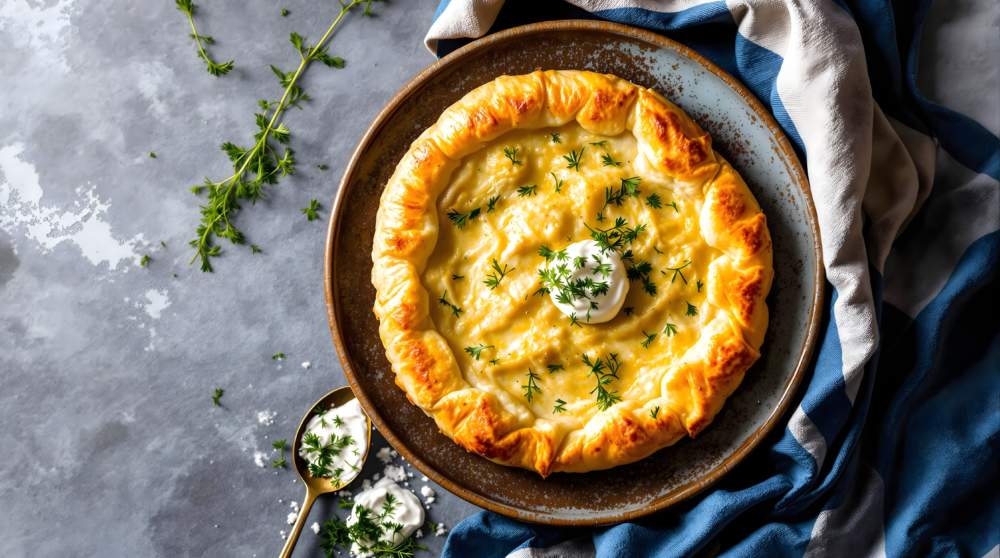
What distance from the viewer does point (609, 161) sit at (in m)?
3.83

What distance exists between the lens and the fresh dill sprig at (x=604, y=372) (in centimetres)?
377

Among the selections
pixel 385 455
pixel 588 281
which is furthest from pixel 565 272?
pixel 385 455

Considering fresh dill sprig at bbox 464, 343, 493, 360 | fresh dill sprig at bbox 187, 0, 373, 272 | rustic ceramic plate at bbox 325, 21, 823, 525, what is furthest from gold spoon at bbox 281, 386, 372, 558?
fresh dill sprig at bbox 187, 0, 373, 272

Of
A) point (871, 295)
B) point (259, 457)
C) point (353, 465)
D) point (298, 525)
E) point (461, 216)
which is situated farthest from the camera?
point (259, 457)

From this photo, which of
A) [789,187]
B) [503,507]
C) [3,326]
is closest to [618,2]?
[789,187]

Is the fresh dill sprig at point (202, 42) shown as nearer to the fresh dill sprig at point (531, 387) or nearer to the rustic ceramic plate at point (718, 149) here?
the rustic ceramic plate at point (718, 149)

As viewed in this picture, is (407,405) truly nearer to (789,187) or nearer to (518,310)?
(518,310)

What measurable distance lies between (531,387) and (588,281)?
1.89ft

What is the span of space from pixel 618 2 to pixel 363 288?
1.83m

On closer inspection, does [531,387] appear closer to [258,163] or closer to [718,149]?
[718,149]

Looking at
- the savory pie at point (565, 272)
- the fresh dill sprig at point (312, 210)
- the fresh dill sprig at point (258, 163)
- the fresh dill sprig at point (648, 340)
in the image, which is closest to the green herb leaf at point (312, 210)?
the fresh dill sprig at point (312, 210)

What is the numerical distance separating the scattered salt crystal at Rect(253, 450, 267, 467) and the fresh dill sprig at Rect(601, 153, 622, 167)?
2371 millimetres

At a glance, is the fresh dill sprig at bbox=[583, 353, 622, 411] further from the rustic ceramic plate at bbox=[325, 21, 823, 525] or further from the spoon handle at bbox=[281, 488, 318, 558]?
the spoon handle at bbox=[281, 488, 318, 558]

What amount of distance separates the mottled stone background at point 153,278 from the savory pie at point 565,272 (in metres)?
0.88
